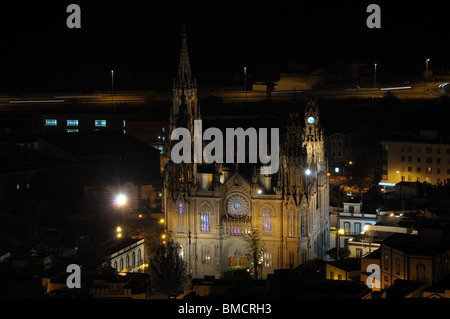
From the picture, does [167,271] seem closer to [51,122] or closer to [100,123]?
[100,123]

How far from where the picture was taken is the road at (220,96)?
127 m

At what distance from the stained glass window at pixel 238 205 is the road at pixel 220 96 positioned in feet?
205

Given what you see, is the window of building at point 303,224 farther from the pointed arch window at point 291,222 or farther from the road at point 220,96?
the road at point 220,96

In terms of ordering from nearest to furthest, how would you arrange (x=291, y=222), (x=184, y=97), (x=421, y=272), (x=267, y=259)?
(x=421, y=272) < (x=291, y=222) < (x=267, y=259) < (x=184, y=97)

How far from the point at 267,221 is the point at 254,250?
248 cm

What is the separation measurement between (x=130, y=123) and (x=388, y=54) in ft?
209

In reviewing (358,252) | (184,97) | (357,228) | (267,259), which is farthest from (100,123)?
(358,252)

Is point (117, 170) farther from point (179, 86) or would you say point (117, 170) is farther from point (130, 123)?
point (179, 86)

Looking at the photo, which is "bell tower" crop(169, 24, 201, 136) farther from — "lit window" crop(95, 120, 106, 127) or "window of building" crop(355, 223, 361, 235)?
"lit window" crop(95, 120, 106, 127)

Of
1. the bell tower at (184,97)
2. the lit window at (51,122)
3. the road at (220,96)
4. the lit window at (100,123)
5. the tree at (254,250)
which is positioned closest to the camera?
the tree at (254,250)

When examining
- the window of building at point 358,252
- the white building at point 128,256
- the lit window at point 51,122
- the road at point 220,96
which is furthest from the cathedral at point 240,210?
the road at point 220,96

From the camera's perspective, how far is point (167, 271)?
58.2 m

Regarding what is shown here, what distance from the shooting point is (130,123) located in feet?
373
